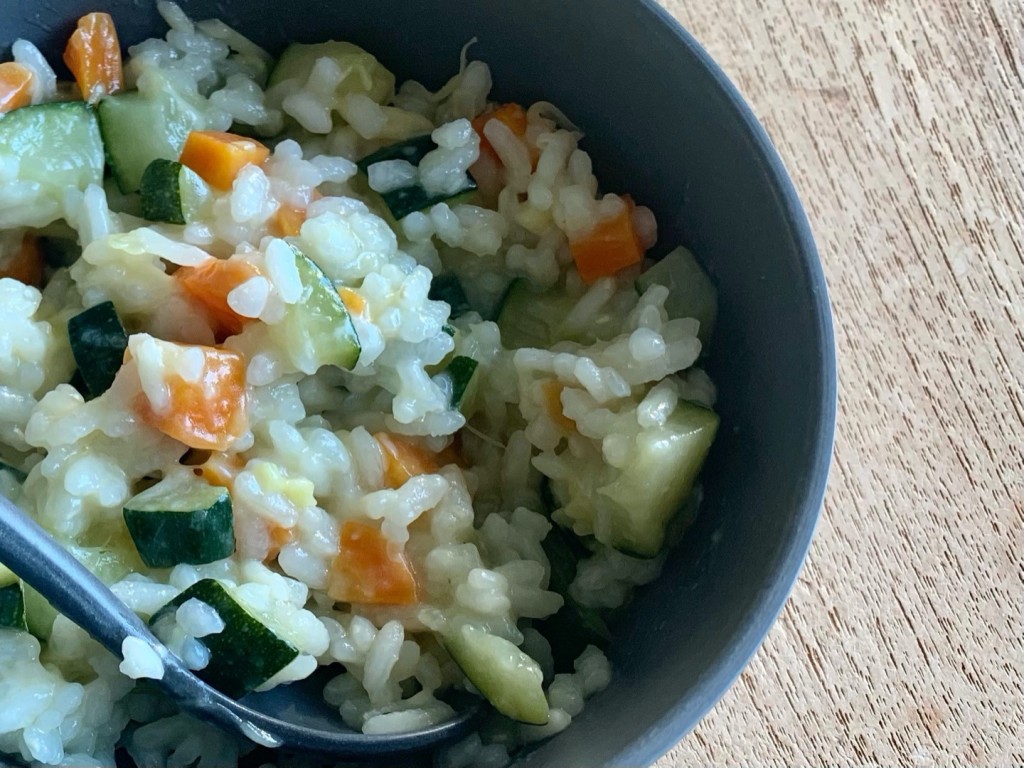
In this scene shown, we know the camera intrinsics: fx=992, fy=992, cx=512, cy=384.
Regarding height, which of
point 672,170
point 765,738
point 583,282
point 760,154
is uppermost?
point 760,154

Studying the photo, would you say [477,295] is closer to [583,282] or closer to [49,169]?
[583,282]

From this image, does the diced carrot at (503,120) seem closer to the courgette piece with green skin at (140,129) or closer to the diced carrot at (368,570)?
the courgette piece with green skin at (140,129)

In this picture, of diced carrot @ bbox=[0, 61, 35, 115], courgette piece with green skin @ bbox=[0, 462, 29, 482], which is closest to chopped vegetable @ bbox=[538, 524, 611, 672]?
courgette piece with green skin @ bbox=[0, 462, 29, 482]

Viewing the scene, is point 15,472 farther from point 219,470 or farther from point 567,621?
point 567,621

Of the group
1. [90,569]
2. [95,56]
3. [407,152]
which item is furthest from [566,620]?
[95,56]

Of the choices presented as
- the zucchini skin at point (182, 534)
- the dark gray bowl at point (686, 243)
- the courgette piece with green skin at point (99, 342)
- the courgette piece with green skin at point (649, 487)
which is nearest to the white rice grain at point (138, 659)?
the zucchini skin at point (182, 534)

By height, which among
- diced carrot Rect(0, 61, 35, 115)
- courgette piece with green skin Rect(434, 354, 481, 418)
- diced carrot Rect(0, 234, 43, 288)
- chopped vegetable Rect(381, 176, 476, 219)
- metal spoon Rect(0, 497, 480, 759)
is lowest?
metal spoon Rect(0, 497, 480, 759)

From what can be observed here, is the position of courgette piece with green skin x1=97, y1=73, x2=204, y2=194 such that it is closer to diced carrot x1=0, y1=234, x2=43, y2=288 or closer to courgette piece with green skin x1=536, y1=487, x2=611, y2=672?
diced carrot x1=0, y1=234, x2=43, y2=288

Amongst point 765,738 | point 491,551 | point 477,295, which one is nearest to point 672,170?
point 477,295
